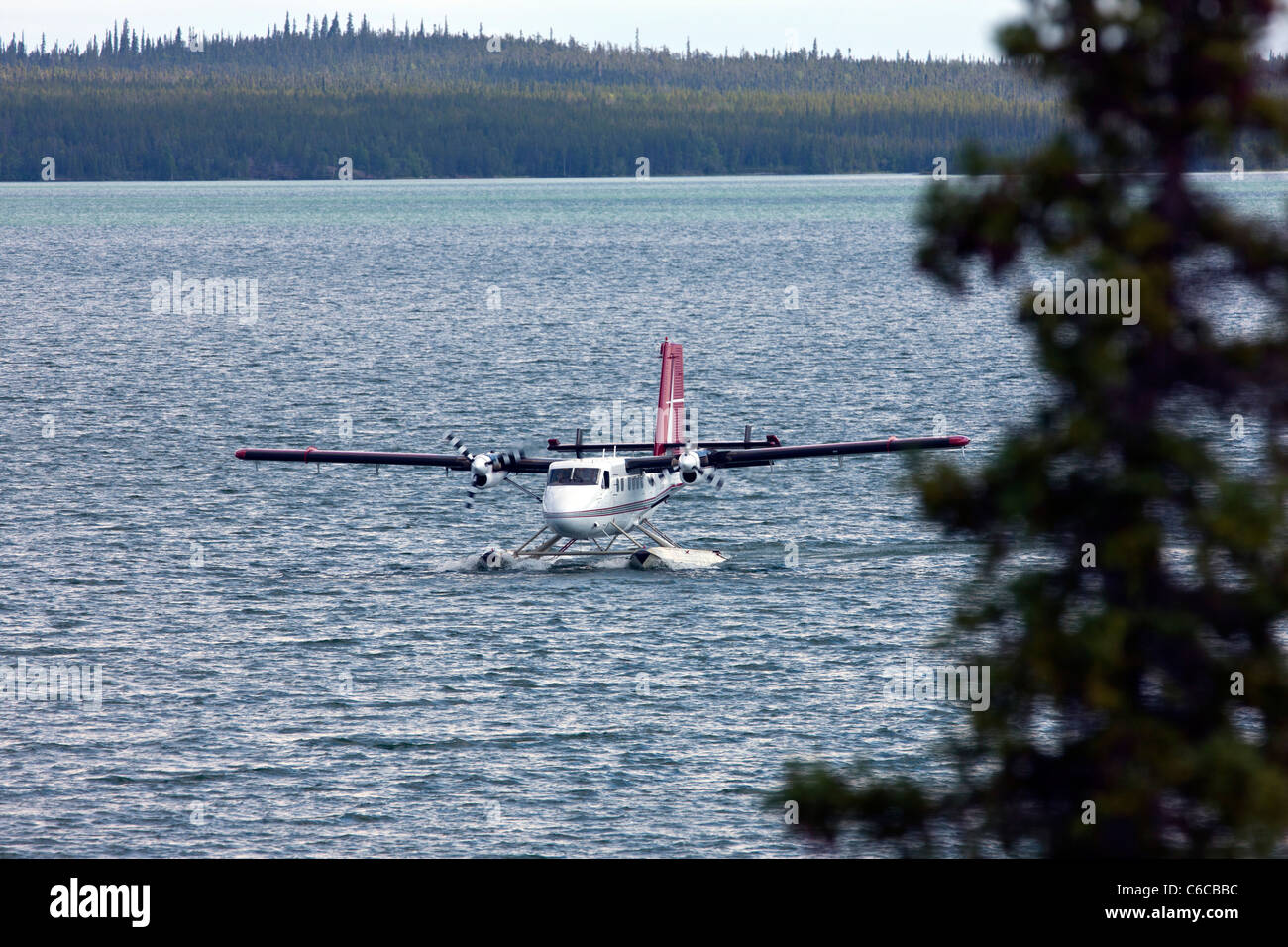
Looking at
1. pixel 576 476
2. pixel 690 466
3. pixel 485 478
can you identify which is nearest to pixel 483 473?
pixel 485 478

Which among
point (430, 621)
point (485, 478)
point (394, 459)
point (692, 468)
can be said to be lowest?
point (430, 621)

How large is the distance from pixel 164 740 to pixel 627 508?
18.7m

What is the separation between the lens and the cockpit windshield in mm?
47125

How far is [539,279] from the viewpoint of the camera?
17238 centimetres

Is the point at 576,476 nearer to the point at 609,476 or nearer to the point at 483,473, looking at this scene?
the point at 609,476

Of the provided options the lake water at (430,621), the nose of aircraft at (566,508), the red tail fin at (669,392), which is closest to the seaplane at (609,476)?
the nose of aircraft at (566,508)

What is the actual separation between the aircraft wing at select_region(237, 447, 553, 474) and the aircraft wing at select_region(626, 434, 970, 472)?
3.15 meters

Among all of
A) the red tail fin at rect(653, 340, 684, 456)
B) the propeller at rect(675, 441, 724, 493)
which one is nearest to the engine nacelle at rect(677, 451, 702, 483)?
the propeller at rect(675, 441, 724, 493)

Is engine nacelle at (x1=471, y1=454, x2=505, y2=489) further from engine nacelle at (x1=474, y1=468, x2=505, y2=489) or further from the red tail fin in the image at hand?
the red tail fin

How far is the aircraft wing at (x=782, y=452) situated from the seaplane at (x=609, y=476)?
31 mm

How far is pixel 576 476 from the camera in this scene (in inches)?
1860

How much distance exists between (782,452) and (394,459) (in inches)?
481
